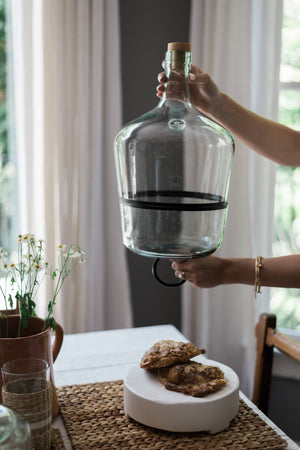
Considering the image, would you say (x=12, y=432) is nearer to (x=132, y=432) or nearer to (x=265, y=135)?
(x=132, y=432)

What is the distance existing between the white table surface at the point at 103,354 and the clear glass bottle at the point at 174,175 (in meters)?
0.42

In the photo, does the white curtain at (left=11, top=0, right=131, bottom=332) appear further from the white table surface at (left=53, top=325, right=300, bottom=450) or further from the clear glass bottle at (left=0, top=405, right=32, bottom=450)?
the clear glass bottle at (left=0, top=405, right=32, bottom=450)

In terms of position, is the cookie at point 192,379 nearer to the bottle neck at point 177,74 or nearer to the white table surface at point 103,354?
the white table surface at point 103,354

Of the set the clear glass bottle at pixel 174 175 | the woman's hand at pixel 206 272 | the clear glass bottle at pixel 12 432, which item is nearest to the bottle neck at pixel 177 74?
the clear glass bottle at pixel 174 175

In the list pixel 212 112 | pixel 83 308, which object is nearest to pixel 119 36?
pixel 212 112

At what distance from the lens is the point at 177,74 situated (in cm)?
92

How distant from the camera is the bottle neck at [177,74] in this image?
91 cm

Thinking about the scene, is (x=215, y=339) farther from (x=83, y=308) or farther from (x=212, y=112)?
(x=212, y=112)

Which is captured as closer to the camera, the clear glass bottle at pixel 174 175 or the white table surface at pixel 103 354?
the clear glass bottle at pixel 174 175

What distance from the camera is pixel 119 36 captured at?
224 cm

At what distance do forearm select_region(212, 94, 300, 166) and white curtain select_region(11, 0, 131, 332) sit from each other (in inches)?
34.1

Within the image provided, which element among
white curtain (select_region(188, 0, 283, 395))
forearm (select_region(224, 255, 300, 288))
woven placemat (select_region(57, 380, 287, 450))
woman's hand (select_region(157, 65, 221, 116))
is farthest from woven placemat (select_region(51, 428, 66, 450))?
white curtain (select_region(188, 0, 283, 395))

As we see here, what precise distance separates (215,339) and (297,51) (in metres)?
1.39

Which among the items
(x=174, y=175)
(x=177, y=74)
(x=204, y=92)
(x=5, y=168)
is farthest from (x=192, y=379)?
(x=5, y=168)
